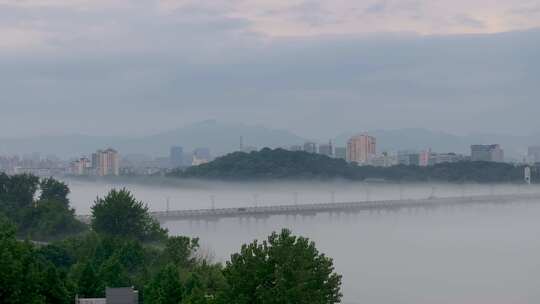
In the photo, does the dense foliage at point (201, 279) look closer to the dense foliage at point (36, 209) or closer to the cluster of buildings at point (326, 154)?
the dense foliage at point (36, 209)

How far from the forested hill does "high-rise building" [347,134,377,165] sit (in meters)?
27.6

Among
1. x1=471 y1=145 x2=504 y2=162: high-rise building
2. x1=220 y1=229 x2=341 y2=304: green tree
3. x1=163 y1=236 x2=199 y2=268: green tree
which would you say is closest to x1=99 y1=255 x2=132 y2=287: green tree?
x1=163 y1=236 x2=199 y2=268: green tree

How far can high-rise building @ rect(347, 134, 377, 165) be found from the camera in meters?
94.3

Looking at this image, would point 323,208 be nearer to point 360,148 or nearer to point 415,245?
point 415,245

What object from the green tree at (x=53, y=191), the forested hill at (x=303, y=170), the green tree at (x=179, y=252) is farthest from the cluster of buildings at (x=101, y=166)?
the green tree at (x=179, y=252)

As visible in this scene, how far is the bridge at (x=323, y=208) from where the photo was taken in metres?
38.9

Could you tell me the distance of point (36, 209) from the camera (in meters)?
22.1

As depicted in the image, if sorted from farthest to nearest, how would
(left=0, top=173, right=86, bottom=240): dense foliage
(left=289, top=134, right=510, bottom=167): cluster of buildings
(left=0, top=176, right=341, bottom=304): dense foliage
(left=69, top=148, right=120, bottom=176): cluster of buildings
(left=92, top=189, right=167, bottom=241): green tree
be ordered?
1. (left=289, top=134, right=510, bottom=167): cluster of buildings
2. (left=69, top=148, right=120, bottom=176): cluster of buildings
3. (left=0, top=173, right=86, bottom=240): dense foliage
4. (left=92, top=189, right=167, bottom=241): green tree
5. (left=0, top=176, right=341, bottom=304): dense foliage

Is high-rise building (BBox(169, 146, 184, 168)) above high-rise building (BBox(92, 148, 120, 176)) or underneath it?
above

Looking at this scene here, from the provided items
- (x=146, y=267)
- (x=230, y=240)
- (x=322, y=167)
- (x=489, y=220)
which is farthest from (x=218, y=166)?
(x=146, y=267)

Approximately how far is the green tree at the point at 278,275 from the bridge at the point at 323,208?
2714 cm

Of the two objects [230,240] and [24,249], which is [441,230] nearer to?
[230,240]

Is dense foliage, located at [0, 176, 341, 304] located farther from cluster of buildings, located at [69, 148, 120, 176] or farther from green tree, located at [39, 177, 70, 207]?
cluster of buildings, located at [69, 148, 120, 176]

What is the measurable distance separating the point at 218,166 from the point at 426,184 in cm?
1571
